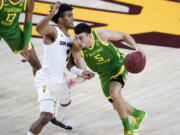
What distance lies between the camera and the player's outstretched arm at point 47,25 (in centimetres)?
754

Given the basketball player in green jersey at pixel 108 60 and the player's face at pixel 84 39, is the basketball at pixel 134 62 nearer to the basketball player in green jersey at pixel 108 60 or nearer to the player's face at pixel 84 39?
the basketball player in green jersey at pixel 108 60

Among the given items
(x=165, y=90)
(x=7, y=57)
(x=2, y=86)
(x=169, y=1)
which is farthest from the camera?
(x=169, y=1)

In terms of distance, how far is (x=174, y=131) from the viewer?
8.03 m

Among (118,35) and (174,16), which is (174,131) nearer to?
(118,35)

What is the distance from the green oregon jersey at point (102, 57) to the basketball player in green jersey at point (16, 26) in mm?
1378

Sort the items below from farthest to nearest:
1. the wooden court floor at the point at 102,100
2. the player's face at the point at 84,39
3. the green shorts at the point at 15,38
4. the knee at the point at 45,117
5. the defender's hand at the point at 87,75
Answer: the green shorts at the point at 15,38
the wooden court floor at the point at 102,100
the player's face at the point at 84,39
the knee at the point at 45,117
the defender's hand at the point at 87,75

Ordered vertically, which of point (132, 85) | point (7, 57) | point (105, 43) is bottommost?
point (7, 57)

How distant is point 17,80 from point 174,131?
3599 mm

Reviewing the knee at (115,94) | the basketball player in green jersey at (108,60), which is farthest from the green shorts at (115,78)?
the knee at (115,94)

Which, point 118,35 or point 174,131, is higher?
point 118,35

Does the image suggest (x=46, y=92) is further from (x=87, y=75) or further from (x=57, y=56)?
(x=87, y=75)

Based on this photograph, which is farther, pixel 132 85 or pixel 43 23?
pixel 132 85

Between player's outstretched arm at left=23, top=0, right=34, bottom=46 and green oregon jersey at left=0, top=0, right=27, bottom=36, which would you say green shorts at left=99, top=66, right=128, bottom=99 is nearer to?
player's outstretched arm at left=23, top=0, right=34, bottom=46

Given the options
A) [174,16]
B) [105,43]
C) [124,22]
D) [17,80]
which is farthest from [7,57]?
[105,43]
